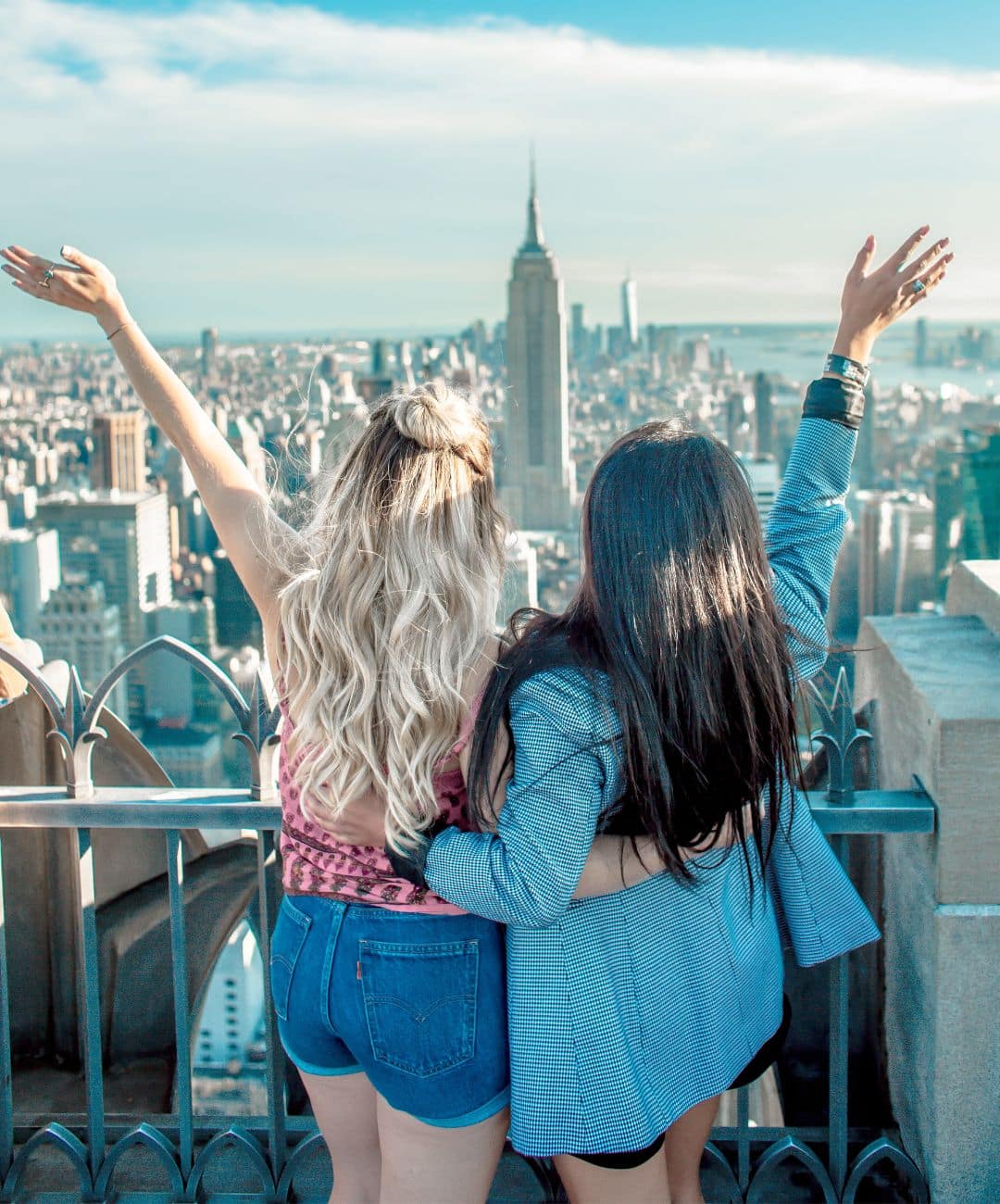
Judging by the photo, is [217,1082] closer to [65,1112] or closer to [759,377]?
[65,1112]

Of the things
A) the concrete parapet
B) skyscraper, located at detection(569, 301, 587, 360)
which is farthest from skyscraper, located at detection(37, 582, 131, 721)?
skyscraper, located at detection(569, 301, 587, 360)

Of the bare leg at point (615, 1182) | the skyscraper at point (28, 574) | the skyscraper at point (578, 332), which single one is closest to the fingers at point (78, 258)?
the bare leg at point (615, 1182)

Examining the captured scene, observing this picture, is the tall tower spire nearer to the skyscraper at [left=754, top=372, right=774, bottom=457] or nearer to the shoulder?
the skyscraper at [left=754, top=372, right=774, bottom=457]

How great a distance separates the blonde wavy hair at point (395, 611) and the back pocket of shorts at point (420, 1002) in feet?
0.57

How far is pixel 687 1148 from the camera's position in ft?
5.79

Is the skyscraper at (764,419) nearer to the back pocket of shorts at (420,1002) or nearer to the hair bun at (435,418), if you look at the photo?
the hair bun at (435,418)

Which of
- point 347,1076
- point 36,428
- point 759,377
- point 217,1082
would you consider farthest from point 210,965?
point 36,428

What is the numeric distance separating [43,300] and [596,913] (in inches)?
54.3

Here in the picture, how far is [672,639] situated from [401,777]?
39 cm

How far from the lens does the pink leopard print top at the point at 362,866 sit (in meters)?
1.64

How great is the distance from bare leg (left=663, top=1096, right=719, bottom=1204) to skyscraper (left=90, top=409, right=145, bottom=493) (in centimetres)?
5562

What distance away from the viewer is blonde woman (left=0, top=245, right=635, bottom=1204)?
160cm

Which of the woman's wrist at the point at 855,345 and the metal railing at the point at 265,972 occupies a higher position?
the woman's wrist at the point at 855,345

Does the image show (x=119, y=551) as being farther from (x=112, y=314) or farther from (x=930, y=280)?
(x=930, y=280)
